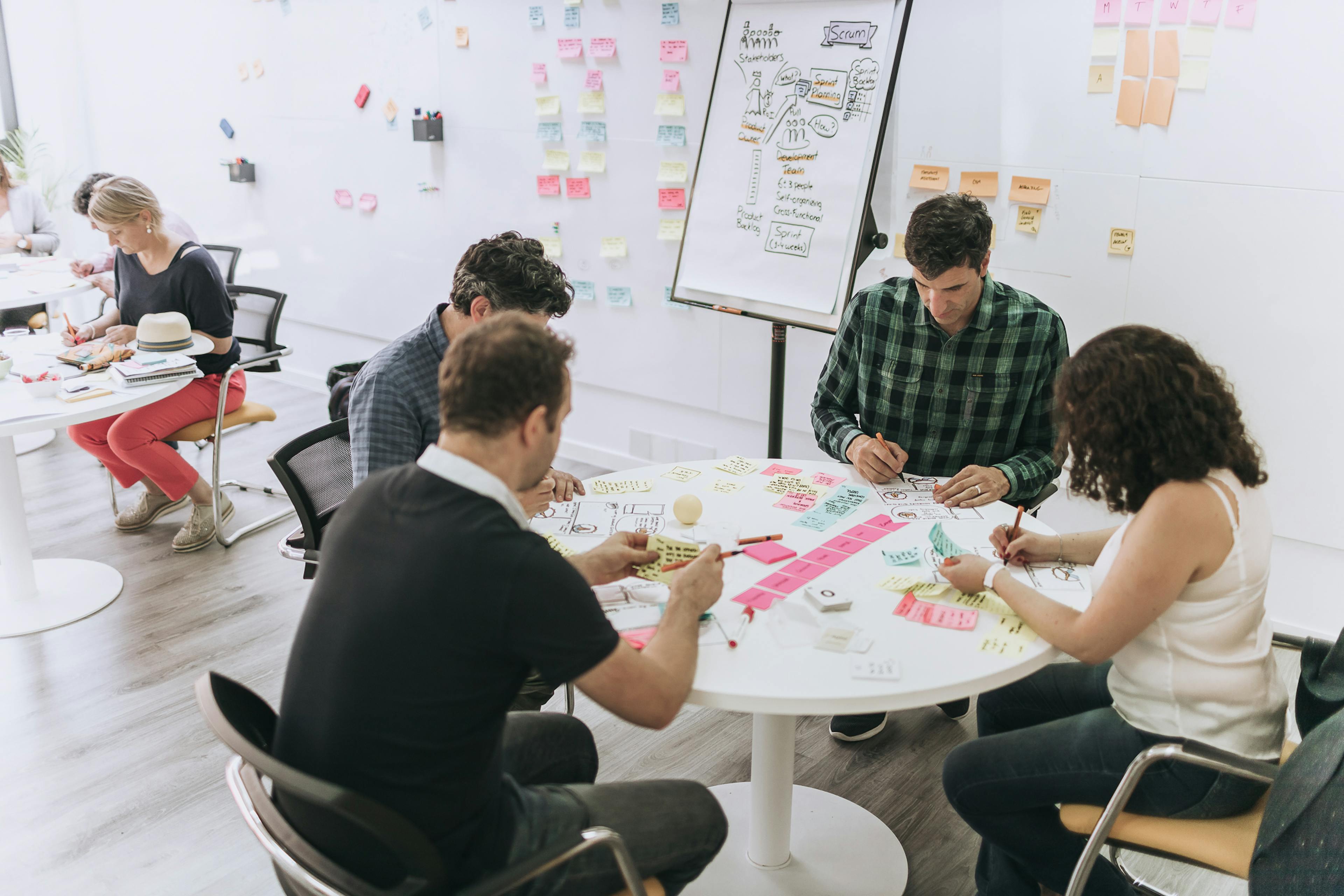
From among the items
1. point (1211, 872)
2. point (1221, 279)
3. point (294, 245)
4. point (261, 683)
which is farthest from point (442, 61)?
point (1211, 872)

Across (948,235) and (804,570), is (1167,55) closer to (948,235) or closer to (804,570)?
(948,235)

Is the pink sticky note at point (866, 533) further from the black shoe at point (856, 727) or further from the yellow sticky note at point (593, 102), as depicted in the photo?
the yellow sticky note at point (593, 102)

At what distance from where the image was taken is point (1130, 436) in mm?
1573

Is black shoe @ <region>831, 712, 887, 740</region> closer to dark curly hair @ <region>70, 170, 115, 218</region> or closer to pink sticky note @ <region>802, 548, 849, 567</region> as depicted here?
pink sticky note @ <region>802, 548, 849, 567</region>

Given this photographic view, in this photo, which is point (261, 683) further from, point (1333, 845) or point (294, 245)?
point (294, 245)

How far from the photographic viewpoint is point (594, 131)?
4.18 metres

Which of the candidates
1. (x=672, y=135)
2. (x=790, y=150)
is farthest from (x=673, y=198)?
(x=790, y=150)

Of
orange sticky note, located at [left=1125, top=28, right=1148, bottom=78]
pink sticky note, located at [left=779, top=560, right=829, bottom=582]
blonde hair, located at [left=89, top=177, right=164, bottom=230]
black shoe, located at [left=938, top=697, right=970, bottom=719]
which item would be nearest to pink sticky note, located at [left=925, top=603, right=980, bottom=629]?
pink sticky note, located at [left=779, top=560, right=829, bottom=582]

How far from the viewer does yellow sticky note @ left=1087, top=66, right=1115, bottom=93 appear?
9.61ft

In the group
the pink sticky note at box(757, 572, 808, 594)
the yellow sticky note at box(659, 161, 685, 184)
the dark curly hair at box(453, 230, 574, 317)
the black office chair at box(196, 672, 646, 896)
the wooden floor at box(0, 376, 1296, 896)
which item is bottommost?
the wooden floor at box(0, 376, 1296, 896)

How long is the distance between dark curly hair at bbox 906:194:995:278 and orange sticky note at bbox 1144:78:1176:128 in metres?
0.96

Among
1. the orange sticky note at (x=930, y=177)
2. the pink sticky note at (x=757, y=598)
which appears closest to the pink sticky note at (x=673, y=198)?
the orange sticky note at (x=930, y=177)

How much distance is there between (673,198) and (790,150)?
0.78 metres

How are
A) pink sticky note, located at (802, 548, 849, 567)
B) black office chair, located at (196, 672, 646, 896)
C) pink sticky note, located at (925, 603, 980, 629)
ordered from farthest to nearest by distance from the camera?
pink sticky note, located at (802, 548, 849, 567), pink sticky note, located at (925, 603, 980, 629), black office chair, located at (196, 672, 646, 896)
